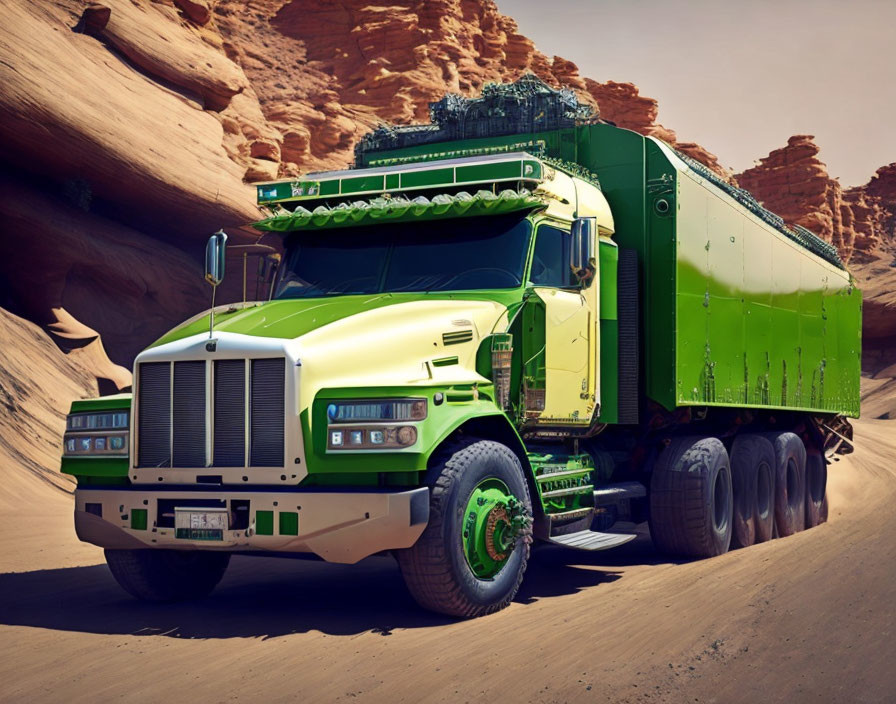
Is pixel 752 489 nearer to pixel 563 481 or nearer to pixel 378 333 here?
pixel 563 481

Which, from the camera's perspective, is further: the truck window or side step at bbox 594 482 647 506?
side step at bbox 594 482 647 506

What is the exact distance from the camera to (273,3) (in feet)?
199

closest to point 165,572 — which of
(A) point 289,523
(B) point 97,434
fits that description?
(B) point 97,434

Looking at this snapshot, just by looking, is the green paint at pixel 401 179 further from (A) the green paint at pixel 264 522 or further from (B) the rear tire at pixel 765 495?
(B) the rear tire at pixel 765 495

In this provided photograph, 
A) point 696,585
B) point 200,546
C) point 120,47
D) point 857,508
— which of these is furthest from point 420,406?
point 120,47

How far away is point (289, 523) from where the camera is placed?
305 inches

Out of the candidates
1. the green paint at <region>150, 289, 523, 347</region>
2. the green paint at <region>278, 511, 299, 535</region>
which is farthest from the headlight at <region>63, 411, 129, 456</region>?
the green paint at <region>278, 511, 299, 535</region>

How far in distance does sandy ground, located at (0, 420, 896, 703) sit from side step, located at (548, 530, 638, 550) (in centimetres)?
43

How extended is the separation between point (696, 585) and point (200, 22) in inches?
1109

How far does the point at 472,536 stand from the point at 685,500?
459 cm

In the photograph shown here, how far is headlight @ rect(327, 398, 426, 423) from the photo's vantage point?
7.68 metres

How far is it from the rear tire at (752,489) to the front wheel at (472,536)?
5746 mm

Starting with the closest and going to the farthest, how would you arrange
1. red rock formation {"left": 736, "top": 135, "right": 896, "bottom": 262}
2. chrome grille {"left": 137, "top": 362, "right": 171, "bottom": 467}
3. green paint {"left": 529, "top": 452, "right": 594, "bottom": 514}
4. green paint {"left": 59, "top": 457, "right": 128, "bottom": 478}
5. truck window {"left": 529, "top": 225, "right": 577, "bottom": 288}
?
chrome grille {"left": 137, "top": 362, "right": 171, "bottom": 467} < green paint {"left": 59, "top": 457, "right": 128, "bottom": 478} < green paint {"left": 529, "top": 452, "right": 594, "bottom": 514} < truck window {"left": 529, "top": 225, "right": 577, "bottom": 288} < red rock formation {"left": 736, "top": 135, "right": 896, "bottom": 262}

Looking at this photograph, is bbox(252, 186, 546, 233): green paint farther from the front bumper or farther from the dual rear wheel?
the dual rear wheel
